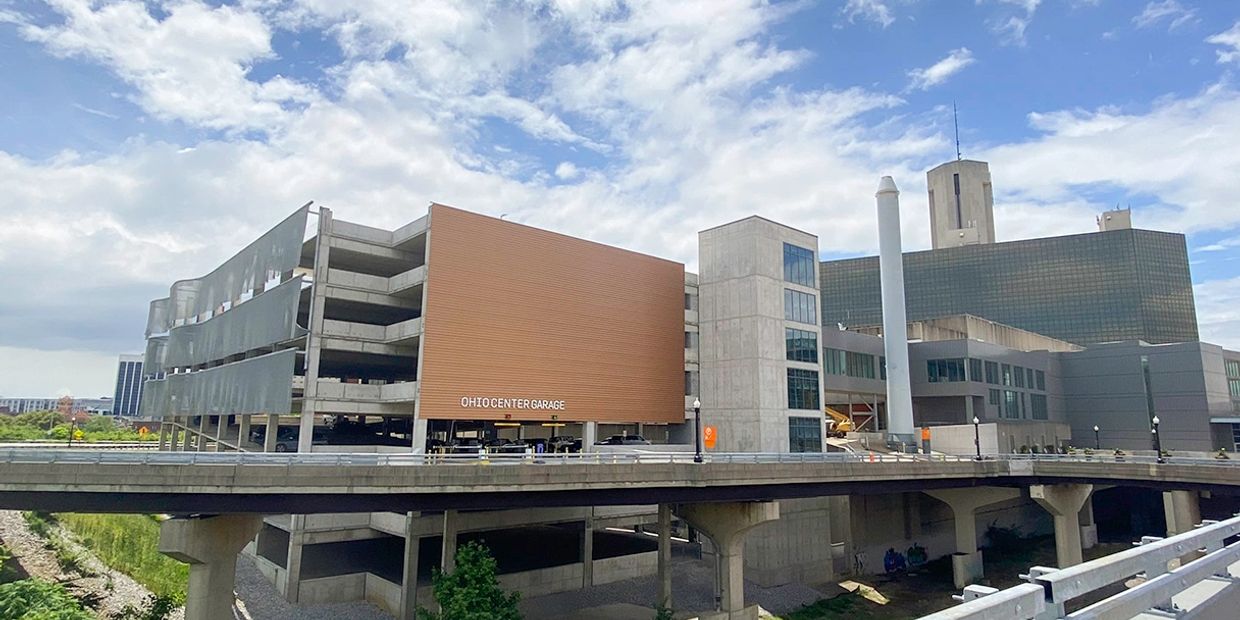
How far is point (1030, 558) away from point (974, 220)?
12502cm

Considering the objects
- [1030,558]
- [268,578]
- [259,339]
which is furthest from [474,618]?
[1030,558]

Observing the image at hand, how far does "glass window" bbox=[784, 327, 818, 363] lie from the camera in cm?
5756

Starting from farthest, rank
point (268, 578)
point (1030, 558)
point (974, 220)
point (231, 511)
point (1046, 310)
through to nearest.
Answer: point (974, 220), point (1046, 310), point (1030, 558), point (268, 578), point (231, 511)

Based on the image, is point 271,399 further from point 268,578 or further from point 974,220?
point 974,220

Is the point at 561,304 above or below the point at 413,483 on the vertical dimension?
above

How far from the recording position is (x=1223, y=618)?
6664 mm

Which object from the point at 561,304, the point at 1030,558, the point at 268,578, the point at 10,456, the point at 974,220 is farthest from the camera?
the point at 974,220

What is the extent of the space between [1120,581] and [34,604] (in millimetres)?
40779

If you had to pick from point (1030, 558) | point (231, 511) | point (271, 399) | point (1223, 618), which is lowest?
point (1030, 558)

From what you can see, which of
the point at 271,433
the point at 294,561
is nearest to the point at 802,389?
the point at 294,561

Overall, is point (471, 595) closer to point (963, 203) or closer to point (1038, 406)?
point (1038, 406)

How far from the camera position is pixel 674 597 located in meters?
44.8

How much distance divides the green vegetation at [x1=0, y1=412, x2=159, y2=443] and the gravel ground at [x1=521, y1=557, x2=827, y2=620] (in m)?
87.9

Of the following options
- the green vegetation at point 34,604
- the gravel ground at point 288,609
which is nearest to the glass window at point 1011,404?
the gravel ground at point 288,609
